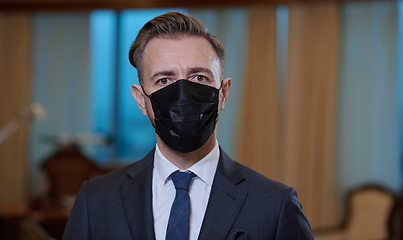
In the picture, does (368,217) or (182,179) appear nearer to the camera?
(182,179)

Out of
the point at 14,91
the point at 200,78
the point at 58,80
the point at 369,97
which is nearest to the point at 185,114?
the point at 200,78

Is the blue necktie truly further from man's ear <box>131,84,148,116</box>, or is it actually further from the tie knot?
man's ear <box>131,84,148,116</box>

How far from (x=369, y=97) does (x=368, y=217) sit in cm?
118

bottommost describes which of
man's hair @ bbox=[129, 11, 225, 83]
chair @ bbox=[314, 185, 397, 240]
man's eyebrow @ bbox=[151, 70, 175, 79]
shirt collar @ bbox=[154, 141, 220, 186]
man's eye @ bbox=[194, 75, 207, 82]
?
chair @ bbox=[314, 185, 397, 240]

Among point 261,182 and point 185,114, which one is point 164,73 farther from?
point 261,182

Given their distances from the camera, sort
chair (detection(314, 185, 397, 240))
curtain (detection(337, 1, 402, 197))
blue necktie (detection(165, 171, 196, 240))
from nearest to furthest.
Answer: blue necktie (detection(165, 171, 196, 240)), chair (detection(314, 185, 397, 240)), curtain (detection(337, 1, 402, 197))

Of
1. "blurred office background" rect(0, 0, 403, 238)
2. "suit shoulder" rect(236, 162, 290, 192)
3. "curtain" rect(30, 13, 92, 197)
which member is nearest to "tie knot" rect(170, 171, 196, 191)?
"suit shoulder" rect(236, 162, 290, 192)

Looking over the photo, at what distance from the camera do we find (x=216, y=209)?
1261 millimetres

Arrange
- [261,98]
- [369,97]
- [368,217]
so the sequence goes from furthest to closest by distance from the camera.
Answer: [261,98], [369,97], [368,217]

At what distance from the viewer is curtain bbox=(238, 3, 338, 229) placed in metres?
4.73

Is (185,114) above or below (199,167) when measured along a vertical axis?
above

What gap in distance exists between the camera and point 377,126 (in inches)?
185

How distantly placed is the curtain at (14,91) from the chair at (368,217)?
3.45 meters

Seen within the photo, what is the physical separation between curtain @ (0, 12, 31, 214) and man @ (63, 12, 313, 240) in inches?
179
